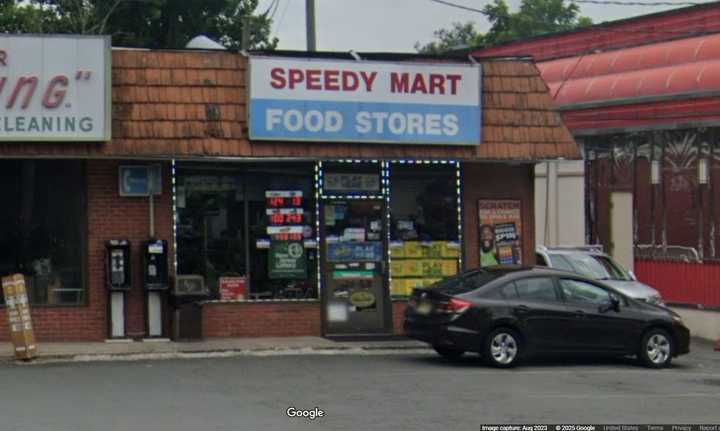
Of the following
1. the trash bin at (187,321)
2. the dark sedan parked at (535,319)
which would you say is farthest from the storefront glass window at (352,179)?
the dark sedan parked at (535,319)

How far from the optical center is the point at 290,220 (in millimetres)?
17609

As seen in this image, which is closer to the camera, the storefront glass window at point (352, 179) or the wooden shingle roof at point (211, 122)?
the wooden shingle roof at point (211, 122)

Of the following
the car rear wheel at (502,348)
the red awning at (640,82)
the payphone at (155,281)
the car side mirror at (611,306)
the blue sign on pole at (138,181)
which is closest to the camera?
the car rear wheel at (502,348)

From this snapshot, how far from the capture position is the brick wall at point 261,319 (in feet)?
56.3

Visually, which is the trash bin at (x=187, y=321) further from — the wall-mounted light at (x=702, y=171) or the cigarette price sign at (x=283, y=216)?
the wall-mounted light at (x=702, y=171)

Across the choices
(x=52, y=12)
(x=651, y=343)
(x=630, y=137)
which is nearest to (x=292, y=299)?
(x=651, y=343)

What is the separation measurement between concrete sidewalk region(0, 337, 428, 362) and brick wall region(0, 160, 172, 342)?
0.99ft

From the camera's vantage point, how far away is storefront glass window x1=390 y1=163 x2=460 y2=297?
18.2 m

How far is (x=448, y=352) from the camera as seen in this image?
15.2 m

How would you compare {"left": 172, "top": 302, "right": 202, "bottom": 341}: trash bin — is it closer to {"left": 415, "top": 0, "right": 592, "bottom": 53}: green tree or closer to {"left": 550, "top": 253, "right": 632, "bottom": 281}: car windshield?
{"left": 550, "top": 253, "right": 632, "bottom": 281}: car windshield

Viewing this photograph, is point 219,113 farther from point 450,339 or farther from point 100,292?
point 450,339

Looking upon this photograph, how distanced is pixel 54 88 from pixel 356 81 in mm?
4892

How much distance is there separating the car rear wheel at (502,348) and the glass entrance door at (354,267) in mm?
A: 3800

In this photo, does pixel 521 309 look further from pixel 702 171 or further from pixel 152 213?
pixel 702 171
